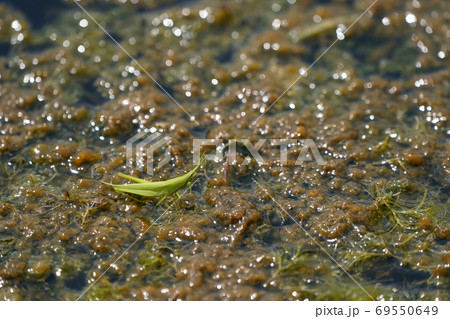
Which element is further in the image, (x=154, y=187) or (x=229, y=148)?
(x=229, y=148)

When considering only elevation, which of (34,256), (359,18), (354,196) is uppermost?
(359,18)

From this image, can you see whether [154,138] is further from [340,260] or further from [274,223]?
[340,260]

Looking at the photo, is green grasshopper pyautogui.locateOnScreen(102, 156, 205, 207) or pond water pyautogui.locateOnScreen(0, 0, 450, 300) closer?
pond water pyautogui.locateOnScreen(0, 0, 450, 300)

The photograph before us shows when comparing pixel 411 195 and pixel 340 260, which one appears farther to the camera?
pixel 411 195

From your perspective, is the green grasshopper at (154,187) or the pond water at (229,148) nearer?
the pond water at (229,148)

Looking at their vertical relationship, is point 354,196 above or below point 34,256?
above
